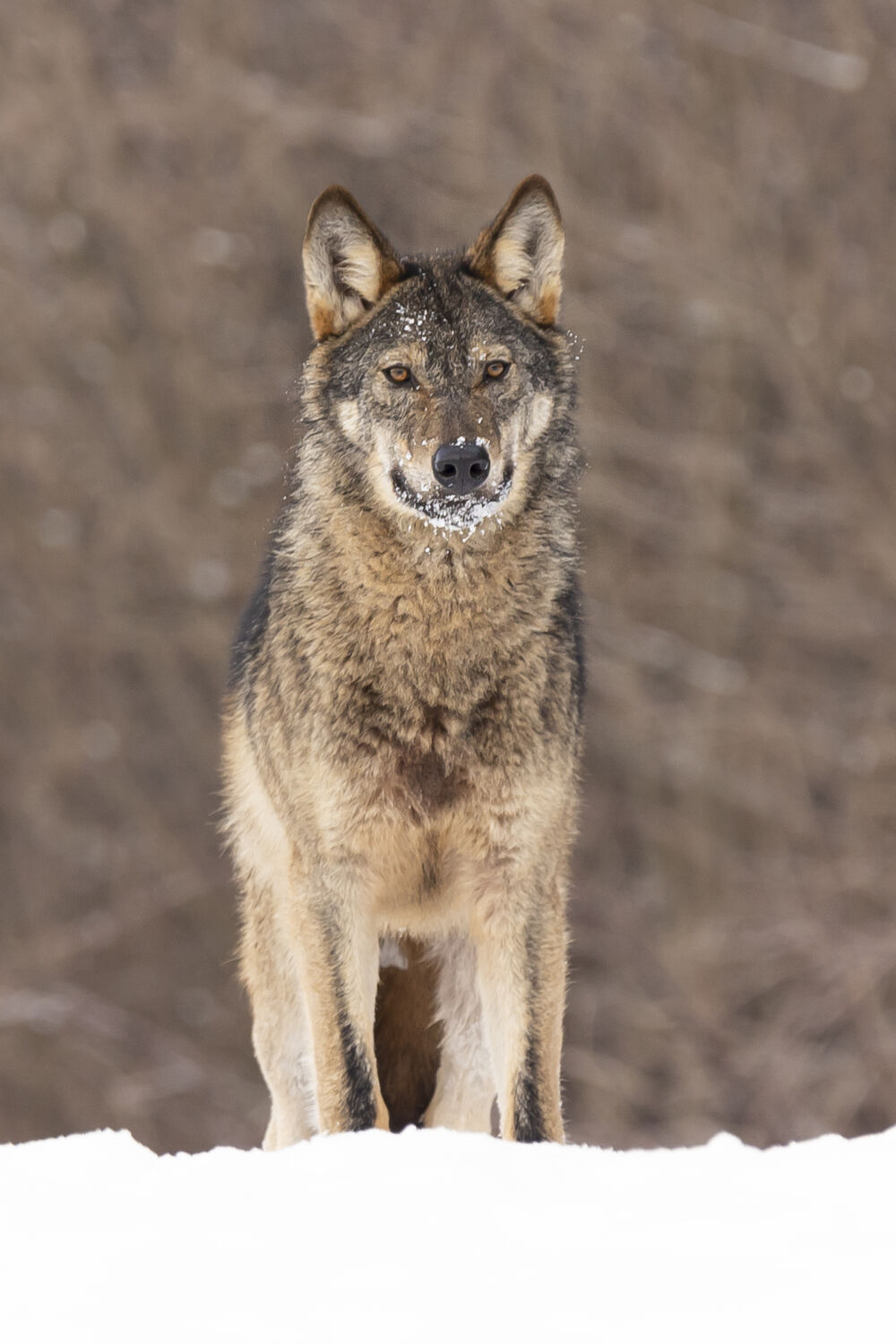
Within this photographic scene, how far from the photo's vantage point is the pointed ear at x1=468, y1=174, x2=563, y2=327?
5.46 metres

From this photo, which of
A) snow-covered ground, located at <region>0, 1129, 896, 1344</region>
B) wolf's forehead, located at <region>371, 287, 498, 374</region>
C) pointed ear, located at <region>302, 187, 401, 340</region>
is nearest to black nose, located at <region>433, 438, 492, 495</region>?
wolf's forehead, located at <region>371, 287, 498, 374</region>

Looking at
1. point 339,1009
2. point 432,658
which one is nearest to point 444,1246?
point 339,1009

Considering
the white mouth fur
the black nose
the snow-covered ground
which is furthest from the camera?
the white mouth fur

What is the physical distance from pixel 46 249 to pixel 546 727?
1254 cm

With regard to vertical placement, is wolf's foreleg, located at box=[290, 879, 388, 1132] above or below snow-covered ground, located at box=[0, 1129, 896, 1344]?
above

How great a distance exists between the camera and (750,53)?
15.2 m

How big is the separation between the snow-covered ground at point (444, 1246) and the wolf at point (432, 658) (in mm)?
1058

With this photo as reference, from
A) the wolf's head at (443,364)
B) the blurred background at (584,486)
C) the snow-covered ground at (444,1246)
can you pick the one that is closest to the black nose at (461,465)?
the wolf's head at (443,364)

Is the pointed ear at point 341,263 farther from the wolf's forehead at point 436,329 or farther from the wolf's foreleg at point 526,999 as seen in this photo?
the wolf's foreleg at point 526,999

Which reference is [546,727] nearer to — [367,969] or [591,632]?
[367,969]

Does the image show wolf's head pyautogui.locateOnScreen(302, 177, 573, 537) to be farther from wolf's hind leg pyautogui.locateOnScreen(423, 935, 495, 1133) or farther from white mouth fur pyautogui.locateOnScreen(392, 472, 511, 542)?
wolf's hind leg pyautogui.locateOnScreen(423, 935, 495, 1133)

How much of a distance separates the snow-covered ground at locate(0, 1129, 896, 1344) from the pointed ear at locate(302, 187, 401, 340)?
8.38ft

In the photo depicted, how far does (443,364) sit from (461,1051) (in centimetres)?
215

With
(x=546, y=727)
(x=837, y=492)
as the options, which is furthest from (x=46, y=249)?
(x=546, y=727)
